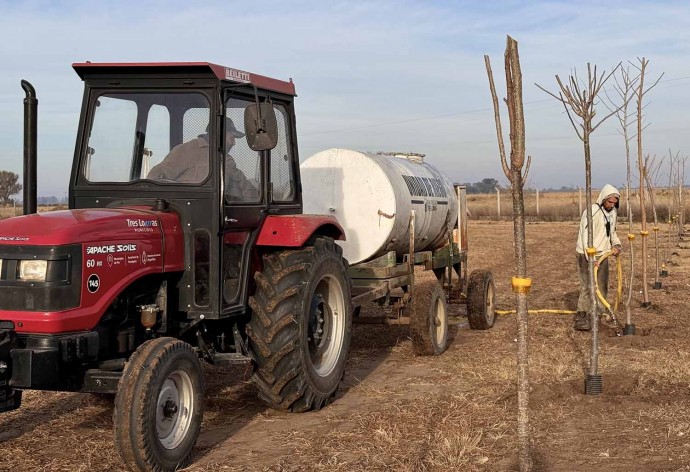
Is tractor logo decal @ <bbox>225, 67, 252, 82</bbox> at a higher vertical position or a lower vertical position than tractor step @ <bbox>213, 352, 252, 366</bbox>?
higher

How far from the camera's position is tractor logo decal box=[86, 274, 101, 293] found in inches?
198

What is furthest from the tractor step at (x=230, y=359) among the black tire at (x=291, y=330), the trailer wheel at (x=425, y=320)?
the trailer wheel at (x=425, y=320)

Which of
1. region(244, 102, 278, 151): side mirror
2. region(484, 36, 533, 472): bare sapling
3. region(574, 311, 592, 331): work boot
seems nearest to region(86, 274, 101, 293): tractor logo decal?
region(244, 102, 278, 151): side mirror

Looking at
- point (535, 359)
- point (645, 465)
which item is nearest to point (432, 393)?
point (535, 359)

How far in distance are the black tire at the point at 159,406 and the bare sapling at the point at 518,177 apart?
2070 millimetres

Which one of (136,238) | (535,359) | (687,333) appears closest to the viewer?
(136,238)

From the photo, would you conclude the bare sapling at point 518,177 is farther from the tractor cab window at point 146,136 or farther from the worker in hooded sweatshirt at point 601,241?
the worker in hooded sweatshirt at point 601,241

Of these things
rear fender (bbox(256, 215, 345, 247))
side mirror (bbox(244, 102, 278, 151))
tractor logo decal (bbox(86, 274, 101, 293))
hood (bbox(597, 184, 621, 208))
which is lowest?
tractor logo decal (bbox(86, 274, 101, 293))

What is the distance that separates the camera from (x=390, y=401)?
7.03m

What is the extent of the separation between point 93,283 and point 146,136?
1508 mm

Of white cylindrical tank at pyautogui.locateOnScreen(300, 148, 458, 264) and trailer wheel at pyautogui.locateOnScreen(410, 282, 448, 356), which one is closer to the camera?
trailer wheel at pyautogui.locateOnScreen(410, 282, 448, 356)

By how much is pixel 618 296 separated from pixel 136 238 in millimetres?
6618

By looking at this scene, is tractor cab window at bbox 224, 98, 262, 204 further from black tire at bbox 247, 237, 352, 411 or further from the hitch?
the hitch

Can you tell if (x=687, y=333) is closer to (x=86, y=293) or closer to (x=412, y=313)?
(x=412, y=313)
